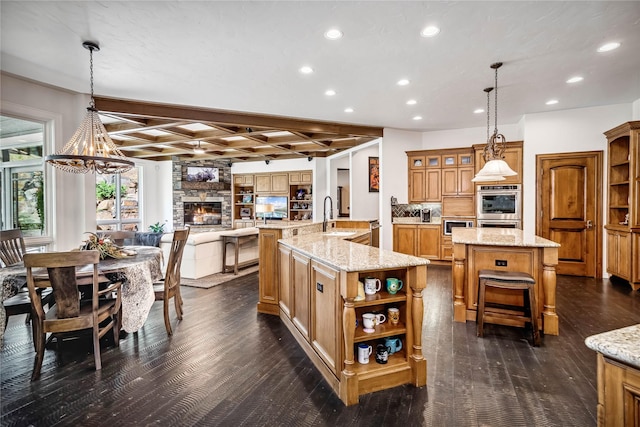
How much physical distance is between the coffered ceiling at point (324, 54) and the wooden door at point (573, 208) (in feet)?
3.25

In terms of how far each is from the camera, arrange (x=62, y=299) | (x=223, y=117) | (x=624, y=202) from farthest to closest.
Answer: (x=223, y=117)
(x=624, y=202)
(x=62, y=299)

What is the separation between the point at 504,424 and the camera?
183 centimetres

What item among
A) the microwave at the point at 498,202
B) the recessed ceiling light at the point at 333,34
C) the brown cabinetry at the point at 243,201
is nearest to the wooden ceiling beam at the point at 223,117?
the microwave at the point at 498,202

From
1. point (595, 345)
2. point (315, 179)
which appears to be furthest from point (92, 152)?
point (315, 179)

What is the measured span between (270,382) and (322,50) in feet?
9.90

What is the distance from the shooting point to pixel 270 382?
2.30 m

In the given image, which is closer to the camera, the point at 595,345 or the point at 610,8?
the point at 595,345

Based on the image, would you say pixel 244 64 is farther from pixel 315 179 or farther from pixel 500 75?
pixel 315 179

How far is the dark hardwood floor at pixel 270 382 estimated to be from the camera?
191 cm

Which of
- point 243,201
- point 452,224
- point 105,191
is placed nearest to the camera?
point 452,224

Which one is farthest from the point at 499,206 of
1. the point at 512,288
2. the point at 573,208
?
the point at 512,288

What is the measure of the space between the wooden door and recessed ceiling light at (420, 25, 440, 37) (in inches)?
158

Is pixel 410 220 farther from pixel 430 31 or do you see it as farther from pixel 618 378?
pixel 618 378

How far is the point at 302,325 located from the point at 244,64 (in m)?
2.79
